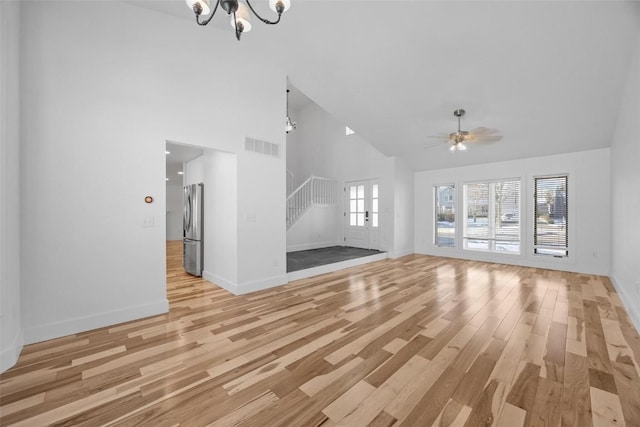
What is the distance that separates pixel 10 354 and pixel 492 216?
8.16 m

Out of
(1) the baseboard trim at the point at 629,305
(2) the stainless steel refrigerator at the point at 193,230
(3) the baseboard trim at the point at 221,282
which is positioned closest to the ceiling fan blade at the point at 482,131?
(1) the baseboard trim at the point at 629,305

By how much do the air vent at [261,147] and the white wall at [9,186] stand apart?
2332mm

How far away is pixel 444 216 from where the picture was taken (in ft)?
23.9

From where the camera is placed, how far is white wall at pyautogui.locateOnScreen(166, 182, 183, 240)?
12.1 meters

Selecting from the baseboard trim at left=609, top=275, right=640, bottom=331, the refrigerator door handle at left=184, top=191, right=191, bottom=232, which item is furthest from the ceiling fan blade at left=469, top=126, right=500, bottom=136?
the refrigerator door handle at left=184, top=191, right=191, bottom=232

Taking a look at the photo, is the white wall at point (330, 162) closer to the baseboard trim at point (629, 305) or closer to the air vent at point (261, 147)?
the air vent at point (261, 147)

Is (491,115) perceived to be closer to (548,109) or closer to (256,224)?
(548,109)

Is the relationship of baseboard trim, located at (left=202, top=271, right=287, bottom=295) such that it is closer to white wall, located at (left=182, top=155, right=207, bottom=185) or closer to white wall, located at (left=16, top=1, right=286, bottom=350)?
white wall, located at (left=16, top=1, right=286, bottom=350)

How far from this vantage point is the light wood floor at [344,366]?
1604 mm

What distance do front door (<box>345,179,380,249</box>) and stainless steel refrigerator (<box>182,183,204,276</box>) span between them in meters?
4.63

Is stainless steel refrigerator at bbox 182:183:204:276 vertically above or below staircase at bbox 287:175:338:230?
below

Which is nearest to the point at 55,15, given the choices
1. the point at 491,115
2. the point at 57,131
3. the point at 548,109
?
the point at 57,131

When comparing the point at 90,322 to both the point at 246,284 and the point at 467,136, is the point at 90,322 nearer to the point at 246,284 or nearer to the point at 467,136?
the point at 246,284

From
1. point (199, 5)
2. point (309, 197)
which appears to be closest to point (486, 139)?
point (309, 197)
